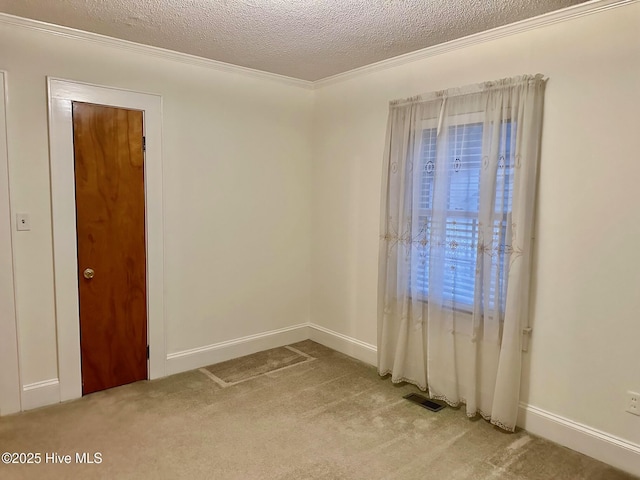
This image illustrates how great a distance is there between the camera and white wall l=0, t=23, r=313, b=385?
282 centimetres

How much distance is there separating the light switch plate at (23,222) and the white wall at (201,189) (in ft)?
0.09

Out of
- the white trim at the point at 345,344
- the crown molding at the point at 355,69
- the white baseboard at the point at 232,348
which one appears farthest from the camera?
the white trim at the point at 345,344

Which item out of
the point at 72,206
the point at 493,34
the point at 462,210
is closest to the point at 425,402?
the point at 462,210

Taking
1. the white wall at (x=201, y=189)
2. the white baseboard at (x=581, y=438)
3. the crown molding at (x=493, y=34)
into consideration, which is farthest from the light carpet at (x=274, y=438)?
the crown molding at (x=493, y=34)

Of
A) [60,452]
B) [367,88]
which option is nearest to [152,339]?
[60,452]

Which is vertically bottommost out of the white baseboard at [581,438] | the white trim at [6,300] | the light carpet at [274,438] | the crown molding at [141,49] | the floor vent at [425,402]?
the light carpet at [274,438]

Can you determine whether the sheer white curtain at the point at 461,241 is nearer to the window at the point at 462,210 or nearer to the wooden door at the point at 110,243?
the window at the point at 462,210

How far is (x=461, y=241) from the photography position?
296 centimetres

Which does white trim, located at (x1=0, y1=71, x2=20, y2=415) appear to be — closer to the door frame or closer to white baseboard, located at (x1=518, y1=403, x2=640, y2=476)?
the door frame

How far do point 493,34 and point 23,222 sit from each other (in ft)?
11.0

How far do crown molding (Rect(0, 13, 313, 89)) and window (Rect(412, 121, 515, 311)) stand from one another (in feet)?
5.22

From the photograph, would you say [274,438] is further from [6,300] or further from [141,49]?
[141,49]

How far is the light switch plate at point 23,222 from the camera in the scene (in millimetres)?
2801

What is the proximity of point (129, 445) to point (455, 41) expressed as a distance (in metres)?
3.39
